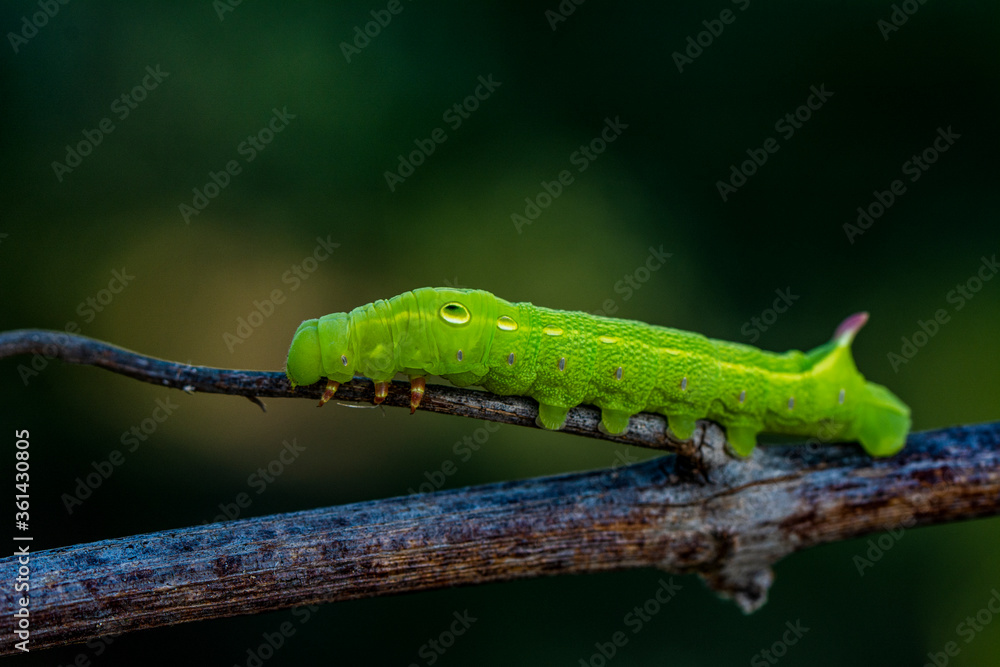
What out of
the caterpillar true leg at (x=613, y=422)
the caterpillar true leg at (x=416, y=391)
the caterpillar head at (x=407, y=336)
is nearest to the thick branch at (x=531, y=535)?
the caterpillar true leg at (x=613, y=422)

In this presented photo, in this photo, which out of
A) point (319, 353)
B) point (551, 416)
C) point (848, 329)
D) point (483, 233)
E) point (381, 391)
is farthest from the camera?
point (483, 233)

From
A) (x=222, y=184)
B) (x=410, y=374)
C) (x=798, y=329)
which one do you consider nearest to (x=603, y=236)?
(x=798, y=329)

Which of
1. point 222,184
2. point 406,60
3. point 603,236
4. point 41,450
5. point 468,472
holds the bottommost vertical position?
point 468,472

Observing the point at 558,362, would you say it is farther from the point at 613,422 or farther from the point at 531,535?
the point at 531,535

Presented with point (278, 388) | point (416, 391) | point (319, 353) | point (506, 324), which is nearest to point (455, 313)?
point (506, 324)

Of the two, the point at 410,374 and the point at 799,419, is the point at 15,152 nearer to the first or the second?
the point at 410,374

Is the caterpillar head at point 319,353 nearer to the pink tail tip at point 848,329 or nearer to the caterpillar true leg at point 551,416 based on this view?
the caterpillar true leg at point 551,416
